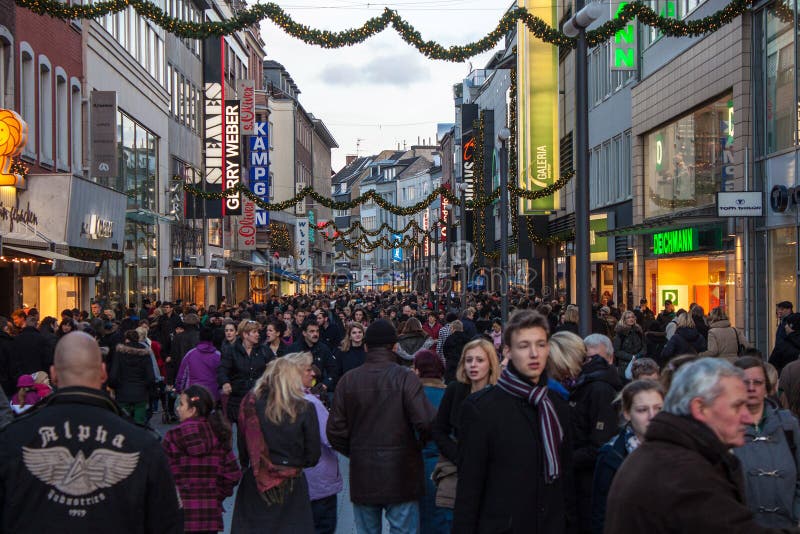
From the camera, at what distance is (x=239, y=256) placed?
65562 millimetres

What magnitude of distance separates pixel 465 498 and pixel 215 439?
2.46m

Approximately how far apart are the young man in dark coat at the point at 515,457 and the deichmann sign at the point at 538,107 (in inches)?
1350

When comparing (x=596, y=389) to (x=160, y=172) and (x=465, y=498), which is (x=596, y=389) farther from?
(x=160, y=172)

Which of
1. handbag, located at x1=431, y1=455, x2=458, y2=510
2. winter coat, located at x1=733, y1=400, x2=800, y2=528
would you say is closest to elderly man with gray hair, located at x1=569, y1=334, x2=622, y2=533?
handbag, located at x1=431, y1=455, x2=458, y2=510

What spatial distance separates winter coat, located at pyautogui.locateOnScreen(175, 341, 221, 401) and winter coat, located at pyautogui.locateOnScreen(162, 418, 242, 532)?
21.0 feet

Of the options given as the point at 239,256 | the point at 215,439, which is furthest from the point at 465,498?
the point at 239,256

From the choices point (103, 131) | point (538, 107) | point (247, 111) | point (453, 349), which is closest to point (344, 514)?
point (453, 349)

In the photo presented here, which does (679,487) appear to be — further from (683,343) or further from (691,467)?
(683,343)

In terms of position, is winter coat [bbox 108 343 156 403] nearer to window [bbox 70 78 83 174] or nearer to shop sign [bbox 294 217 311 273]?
window [bbox 70 78 83 174]

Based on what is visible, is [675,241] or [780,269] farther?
[675,241]

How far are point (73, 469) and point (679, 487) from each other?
2347 mm

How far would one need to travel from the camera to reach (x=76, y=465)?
176 inches

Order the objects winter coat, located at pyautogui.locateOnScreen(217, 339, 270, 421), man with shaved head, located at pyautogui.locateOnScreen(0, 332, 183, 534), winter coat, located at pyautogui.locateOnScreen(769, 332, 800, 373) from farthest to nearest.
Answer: winter coat, located at pyautogui.locateOnScreen(217, 339, 270, 421) < winter coat, located at pyautogui.locateOnScreen(769, 332, 800, 373) < man with shaved head, located at pyautogui.locateOnScreen(0, 332, 183, 534)

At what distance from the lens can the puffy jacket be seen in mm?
13234
